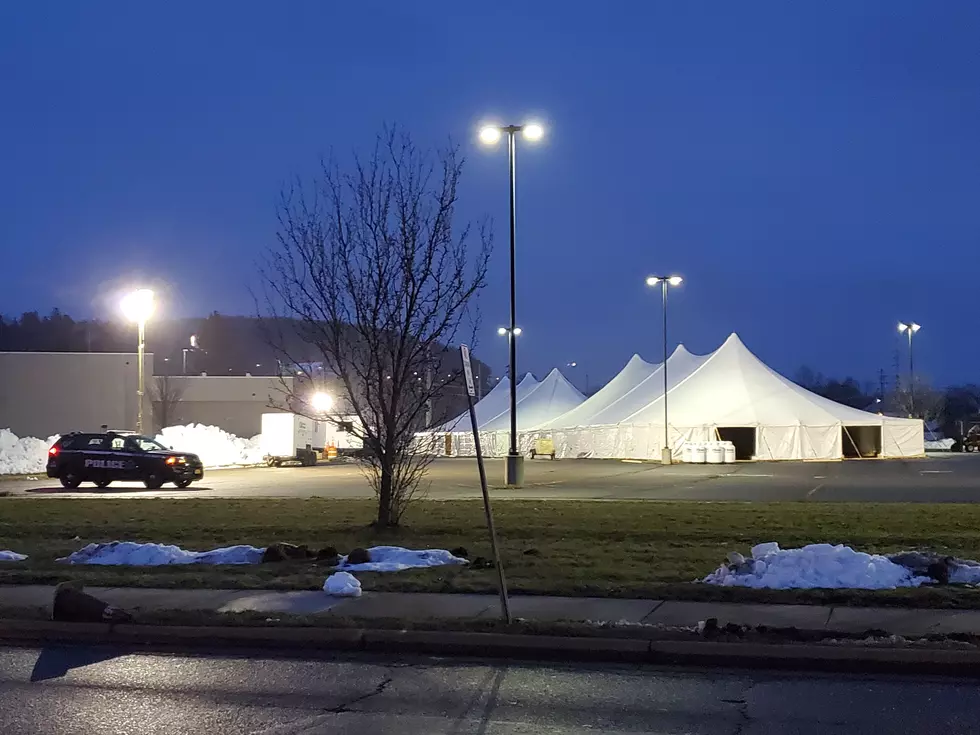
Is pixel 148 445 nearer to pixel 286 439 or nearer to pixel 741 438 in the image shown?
pixel 286 439

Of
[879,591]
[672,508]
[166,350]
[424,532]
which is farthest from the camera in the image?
[166,350]

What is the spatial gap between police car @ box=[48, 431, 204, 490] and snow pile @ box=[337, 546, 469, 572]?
19.8m

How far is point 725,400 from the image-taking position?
5788 centimetres

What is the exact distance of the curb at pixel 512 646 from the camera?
26.5 feet

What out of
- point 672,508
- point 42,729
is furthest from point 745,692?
point 672,508

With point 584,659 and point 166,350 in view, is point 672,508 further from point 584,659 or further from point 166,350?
point 166,350

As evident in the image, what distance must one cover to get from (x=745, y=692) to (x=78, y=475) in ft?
92.3

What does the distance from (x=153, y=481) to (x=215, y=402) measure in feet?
128

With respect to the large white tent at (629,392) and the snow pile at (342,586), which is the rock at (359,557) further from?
the large white tent at (629,392)

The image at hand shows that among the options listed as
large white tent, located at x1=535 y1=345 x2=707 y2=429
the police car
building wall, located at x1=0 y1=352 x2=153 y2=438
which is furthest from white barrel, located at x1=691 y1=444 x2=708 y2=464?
building wall, located at x1=0 y1=352 x2=153 y2=438

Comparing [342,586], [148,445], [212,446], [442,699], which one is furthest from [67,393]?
[442,699]

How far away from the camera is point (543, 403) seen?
3083 inches

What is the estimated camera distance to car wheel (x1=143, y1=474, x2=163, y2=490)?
3183 centimetres

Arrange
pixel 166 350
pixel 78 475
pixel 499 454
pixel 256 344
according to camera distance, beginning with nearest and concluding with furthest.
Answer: pixel 78 475, pixel 499 454, pixel 166 350, pixel 256 344
